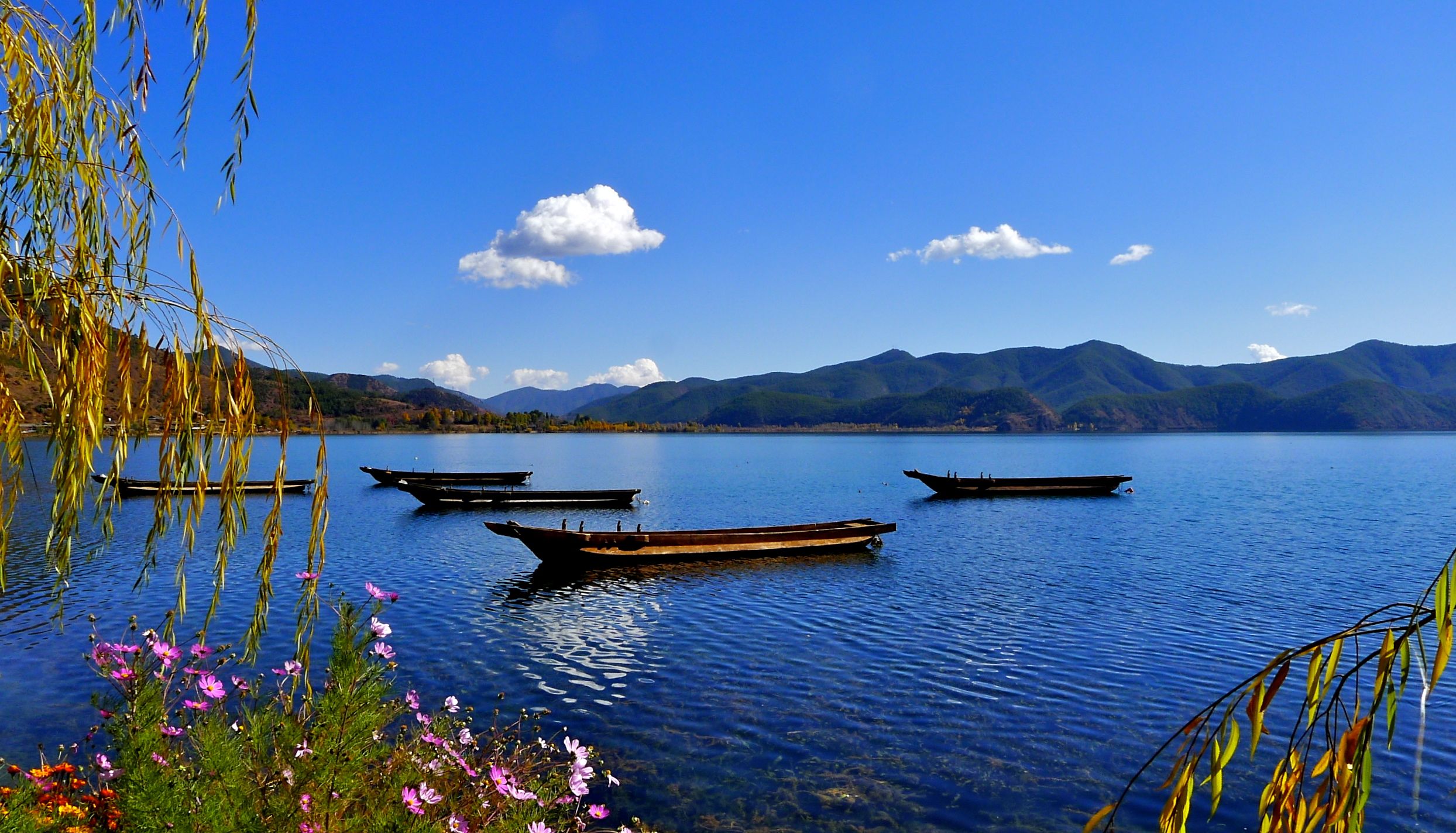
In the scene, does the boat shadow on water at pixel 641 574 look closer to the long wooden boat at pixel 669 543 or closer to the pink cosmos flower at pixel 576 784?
the long wooden boat at pixel 669 543

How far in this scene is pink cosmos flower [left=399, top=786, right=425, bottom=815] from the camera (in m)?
5.24

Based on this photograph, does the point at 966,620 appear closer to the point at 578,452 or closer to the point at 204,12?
the point at 204,12

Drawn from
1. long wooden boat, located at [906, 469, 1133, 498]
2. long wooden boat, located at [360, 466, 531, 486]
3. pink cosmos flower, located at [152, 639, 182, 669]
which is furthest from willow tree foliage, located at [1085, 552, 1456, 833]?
long wooden boat, located at [360, 466, 531, 486]

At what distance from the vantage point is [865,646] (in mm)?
20828

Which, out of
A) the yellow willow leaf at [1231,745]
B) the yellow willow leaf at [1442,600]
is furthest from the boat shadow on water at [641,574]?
the yellow willow leaf at [1442,600]

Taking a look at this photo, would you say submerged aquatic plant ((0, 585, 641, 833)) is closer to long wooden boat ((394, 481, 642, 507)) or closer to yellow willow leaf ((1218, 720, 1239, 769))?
yellow willow leaf ((1218, 720, 1239, 769))

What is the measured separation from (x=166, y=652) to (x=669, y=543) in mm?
26039

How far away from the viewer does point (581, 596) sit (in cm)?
2700

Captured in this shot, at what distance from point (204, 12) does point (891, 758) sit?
13.4 m

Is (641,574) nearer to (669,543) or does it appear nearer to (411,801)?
(669,543)

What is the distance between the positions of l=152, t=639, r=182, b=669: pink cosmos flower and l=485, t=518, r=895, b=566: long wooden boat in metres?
23.5

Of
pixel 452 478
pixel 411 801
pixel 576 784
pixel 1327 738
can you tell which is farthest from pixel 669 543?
pixel 452 478

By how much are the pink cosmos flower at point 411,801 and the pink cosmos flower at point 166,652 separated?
2.32m

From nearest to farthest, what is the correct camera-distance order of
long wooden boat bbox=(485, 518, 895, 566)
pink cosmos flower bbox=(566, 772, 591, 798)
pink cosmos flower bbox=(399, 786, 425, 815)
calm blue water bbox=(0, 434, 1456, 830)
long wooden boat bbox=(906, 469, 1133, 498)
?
pink cosmos flower bbox=(399, 786, 425, 815) → pink cosmos flower bbox=(566, 772, 591, 798) → calm blue water bbox=(0, 434, 1456, 830) → long wooden boat bbox=(485, 518, 895, 566) → long wooden boat bbox=(906, 469, 1133, 498)
